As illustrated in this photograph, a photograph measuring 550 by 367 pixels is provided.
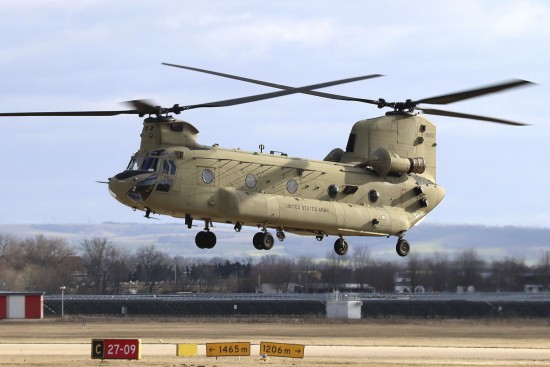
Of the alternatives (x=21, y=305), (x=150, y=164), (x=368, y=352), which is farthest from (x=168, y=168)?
(x=21, y=305)

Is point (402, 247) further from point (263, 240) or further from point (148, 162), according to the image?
point (148, 162)

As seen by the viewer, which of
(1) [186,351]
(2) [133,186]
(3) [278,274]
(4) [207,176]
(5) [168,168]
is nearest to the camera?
(2) [133,186]

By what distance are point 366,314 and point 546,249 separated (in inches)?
788

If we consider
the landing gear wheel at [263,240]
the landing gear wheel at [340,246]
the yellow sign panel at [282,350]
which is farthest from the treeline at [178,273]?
the landing gear wheel at [263,240]

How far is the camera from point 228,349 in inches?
2665

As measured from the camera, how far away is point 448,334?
9900 cm

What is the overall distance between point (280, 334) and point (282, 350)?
110ft

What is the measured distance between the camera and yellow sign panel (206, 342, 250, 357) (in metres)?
65.4

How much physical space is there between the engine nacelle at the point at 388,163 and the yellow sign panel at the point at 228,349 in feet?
55.2

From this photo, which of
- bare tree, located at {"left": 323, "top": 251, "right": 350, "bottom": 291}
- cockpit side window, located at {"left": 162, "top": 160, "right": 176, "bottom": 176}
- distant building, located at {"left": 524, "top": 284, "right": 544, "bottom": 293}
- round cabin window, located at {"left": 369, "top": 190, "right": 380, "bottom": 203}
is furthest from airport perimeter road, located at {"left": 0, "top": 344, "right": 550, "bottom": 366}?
bare tree, located at {"left": 323, "top": 251, "right": 350, "bottom": 291}

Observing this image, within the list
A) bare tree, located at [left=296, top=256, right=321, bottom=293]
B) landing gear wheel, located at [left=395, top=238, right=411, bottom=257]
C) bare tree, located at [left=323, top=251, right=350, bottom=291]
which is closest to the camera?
landing gear wheel, located at [left=395, top=238, right=411, bottom=257]

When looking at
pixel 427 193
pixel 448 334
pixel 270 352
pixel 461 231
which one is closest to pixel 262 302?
pixel 461 231

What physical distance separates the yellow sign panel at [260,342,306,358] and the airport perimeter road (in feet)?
9.27

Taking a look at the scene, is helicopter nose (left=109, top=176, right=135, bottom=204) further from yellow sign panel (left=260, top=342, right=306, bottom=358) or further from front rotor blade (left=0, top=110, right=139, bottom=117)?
yellow sign panel (left=260, top=342, right=306, bottom=358)
